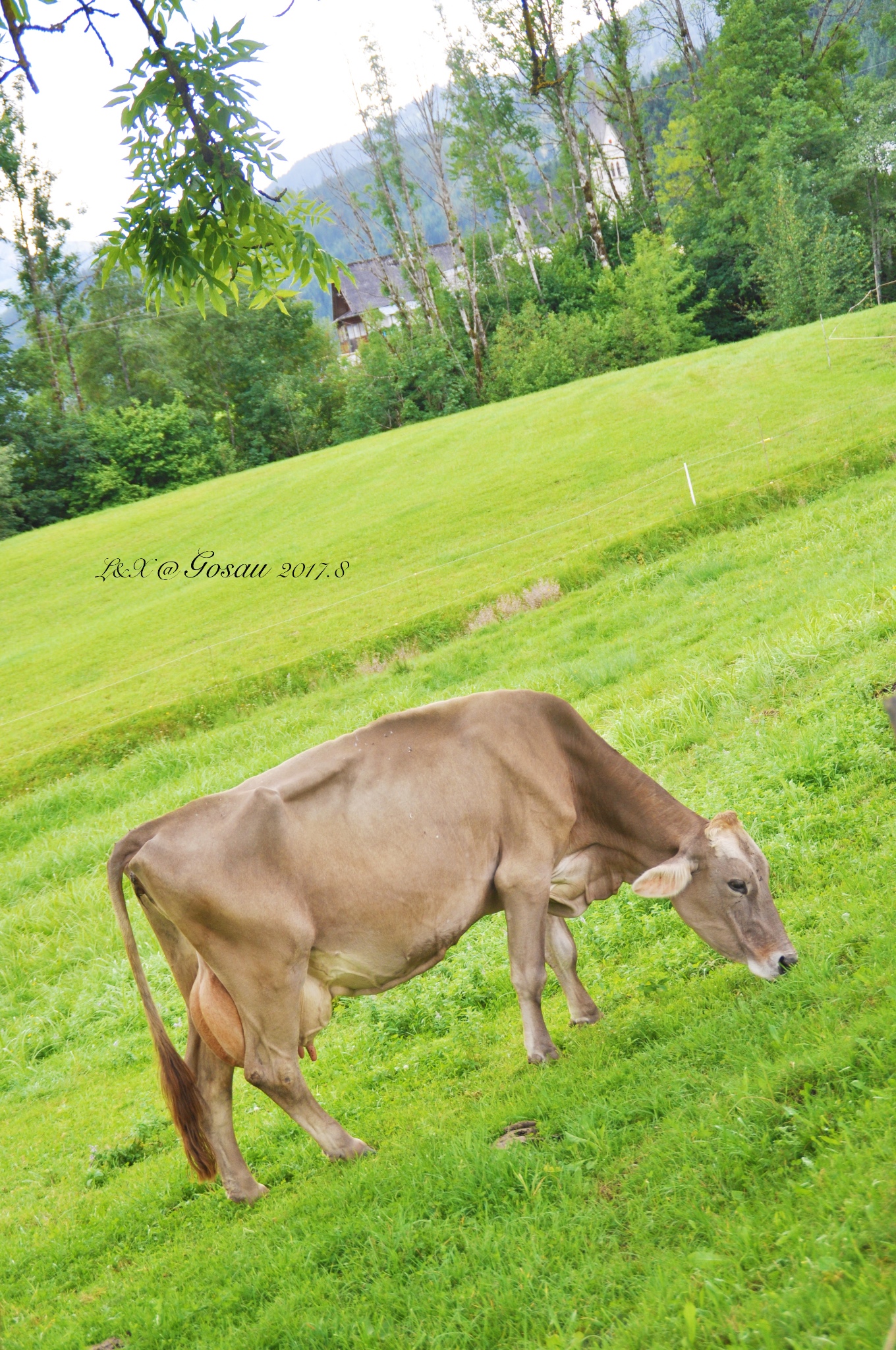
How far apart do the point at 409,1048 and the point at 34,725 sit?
15.7 meters

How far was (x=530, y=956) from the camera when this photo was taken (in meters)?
5.91

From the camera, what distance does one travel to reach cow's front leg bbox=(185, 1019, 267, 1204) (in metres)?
5.72

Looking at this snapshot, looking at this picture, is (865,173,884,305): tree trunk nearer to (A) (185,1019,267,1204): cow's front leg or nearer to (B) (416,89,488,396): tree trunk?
(B) (416,89,488,396): tree trunk

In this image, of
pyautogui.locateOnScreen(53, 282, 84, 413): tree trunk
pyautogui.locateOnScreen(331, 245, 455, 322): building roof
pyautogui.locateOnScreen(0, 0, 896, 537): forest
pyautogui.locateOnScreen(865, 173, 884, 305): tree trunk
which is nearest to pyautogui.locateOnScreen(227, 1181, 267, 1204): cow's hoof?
pyautogui.locateOnScreen(0, 0, 896, 537): forest

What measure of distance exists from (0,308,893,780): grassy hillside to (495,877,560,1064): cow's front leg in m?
13.8

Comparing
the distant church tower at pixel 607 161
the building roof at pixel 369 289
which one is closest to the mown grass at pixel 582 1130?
the distant church tower at pixel 607 161

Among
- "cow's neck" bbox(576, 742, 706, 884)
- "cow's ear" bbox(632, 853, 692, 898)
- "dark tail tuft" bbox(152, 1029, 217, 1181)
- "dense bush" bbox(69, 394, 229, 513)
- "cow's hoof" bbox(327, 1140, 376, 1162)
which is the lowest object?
"cow's hoof" bbox(327, 1140, 376, 1162)

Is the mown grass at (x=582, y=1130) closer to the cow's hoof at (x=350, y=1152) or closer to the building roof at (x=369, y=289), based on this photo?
the cow's hoof at (x=350, y=1152)

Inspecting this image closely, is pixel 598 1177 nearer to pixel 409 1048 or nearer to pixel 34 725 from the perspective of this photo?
pixel 409 1048

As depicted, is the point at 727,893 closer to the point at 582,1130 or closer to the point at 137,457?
the point at 582,1130

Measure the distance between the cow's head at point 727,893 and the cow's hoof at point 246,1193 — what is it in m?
2.65

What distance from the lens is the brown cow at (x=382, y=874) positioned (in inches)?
211

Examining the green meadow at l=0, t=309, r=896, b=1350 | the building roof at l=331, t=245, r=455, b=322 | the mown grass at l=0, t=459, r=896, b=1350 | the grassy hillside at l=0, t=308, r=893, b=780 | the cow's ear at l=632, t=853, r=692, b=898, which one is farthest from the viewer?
the building roof at l=331, t=245, r=455, b=322

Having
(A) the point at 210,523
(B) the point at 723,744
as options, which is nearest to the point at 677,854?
(B) the point at 723,744
